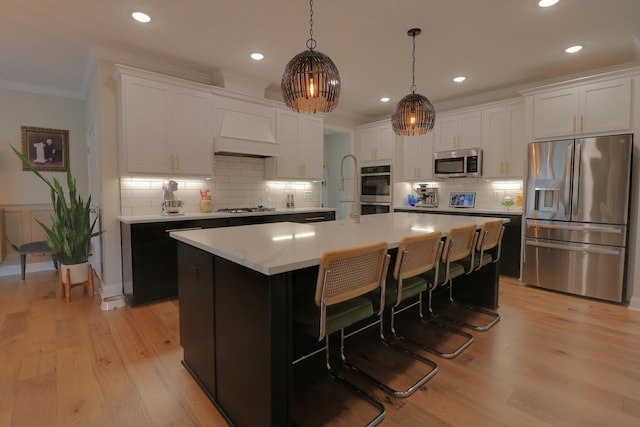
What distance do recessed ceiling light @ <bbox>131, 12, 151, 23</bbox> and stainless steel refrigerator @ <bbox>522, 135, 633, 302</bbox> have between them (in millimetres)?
4166

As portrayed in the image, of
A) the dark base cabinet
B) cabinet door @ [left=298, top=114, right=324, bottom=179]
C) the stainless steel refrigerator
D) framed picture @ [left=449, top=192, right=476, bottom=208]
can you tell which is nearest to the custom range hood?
cabinet door @ [left=298, top=114, right=324, bottom=179]

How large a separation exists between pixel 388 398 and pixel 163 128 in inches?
130

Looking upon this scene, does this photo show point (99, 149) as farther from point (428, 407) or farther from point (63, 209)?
point (428, 407)

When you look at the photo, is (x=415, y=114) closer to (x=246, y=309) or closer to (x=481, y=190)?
(x=246, y=309)

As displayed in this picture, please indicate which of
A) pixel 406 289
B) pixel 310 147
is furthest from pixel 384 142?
pixel 406 289

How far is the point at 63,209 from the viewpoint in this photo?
3.32 metres

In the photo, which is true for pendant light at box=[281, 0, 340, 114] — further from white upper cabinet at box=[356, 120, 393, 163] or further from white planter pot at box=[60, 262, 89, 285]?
white upper cabinet at box=[356, 120, 393, 163]

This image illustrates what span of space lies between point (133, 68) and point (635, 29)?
4.72 metres

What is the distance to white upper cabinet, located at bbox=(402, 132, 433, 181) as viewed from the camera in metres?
5.20

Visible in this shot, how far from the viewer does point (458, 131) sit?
15.9ft

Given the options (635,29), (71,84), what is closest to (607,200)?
(635,29)

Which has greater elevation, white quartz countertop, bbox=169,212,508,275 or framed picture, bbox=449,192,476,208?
framed picture, bbox=449,192,476,208

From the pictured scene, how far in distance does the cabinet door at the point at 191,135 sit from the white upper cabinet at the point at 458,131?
3432 mm

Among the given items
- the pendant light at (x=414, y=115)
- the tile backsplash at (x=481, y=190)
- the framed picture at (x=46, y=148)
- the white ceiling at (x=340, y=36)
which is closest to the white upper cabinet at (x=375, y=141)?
the tile backsplash at (x=481, y=190)
